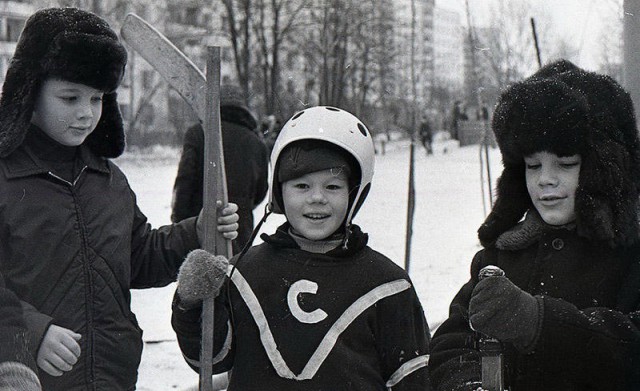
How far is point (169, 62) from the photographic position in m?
2.78

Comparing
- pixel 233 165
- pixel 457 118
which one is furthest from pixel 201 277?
pixel 457 118

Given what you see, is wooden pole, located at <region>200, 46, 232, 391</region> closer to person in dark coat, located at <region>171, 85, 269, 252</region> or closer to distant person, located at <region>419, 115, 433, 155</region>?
person in dark coat, located at <region>171, 85, 269, 252</region>

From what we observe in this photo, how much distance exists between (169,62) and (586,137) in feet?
4.12

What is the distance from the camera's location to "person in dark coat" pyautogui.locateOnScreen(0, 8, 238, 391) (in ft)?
8.48

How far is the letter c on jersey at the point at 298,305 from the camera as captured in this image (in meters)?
2.46

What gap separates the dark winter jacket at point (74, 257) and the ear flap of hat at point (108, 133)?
0.08 m

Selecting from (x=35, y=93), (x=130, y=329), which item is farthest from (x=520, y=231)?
(x=35, y=93)

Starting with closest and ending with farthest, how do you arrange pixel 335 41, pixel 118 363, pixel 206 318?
pixel 206 318 < pixel 118 363 < pixel 335 41

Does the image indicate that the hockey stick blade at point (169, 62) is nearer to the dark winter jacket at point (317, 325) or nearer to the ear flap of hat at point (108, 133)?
the ear flap of hat at point (108, 133)

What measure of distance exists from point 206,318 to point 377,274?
0.49m

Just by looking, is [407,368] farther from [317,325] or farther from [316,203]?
[316,203]

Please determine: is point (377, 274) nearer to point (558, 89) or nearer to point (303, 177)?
point (303, 177)

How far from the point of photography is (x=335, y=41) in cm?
2306

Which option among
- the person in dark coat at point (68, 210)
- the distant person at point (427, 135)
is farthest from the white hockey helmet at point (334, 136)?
the distant person at point (427, 135)
